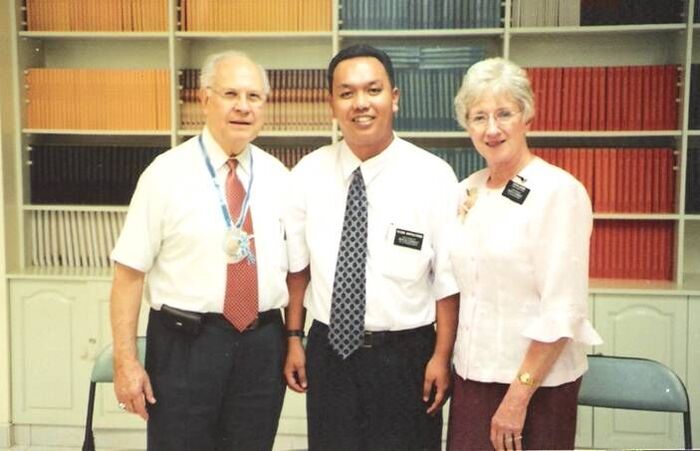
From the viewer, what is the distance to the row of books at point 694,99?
333 centimetres

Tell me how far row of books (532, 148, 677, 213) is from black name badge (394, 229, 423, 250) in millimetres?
1724

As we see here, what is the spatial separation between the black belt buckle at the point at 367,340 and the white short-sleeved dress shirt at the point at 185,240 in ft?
0.97

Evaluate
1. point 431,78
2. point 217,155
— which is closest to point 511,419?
point 217,155

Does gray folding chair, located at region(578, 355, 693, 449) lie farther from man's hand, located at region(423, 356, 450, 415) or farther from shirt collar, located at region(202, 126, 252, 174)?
shirt collar, located at region(202, 126, 252, 174)

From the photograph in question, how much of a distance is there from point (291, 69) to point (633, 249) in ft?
6.39

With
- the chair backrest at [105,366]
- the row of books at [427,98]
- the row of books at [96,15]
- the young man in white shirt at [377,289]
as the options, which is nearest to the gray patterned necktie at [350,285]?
the young man in white shirt at [377,289]

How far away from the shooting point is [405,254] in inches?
79.0

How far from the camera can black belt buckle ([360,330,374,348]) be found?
6.53 ft

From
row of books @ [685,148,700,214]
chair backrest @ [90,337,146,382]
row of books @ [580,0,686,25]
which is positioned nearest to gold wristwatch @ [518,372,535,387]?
chair backrest @ [90,337,146,382]

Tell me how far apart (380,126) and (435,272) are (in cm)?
45

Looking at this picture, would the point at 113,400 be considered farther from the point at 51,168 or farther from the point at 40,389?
the point at 51,168

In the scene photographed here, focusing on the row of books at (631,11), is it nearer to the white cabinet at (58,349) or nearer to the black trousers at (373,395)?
the black trousers at (373,395)

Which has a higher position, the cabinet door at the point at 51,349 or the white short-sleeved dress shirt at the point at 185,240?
the white short-sleeved dress shirt at the point at 185,240

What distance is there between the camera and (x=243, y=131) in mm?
2088
